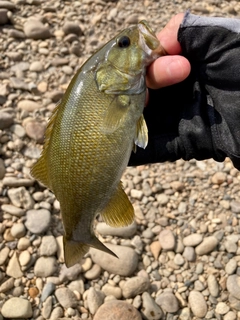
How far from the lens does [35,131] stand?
511 centimetres

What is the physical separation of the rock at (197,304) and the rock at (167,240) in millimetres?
524

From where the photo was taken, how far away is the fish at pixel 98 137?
2443 mm

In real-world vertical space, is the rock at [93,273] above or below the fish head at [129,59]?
below

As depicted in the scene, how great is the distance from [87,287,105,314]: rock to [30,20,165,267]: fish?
1.47m

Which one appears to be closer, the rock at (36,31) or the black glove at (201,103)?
the black glove at (201,103)

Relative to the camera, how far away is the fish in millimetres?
2443

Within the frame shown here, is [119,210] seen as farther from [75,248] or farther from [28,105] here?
[28,105]

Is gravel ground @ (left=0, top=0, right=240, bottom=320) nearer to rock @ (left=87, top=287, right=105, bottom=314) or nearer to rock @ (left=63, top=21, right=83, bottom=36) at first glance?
rock @ (left=87, top=287, right=105, bottom=314)

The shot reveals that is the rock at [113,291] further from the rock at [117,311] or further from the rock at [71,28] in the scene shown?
the rock at [71,28]

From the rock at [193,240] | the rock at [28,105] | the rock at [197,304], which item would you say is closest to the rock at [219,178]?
the rock at [193,240]

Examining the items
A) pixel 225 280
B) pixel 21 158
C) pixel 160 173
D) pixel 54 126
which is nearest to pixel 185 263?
pixel 225 280

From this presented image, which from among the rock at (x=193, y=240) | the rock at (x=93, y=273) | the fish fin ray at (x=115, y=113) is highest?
the fish fin ray at (x=115, y=113)

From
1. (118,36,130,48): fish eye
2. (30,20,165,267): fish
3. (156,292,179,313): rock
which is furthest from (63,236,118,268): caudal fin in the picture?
(156,292,179,313): rock

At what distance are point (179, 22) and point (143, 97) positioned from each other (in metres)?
0.69
